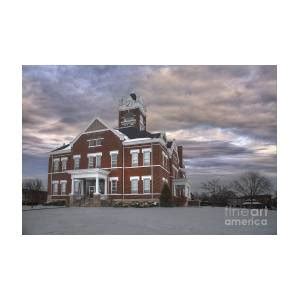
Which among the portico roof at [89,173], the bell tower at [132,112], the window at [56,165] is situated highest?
the bell tower at [132,112]

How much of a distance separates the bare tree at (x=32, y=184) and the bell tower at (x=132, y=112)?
280 cm

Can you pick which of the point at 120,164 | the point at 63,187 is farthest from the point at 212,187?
the point at 63,187

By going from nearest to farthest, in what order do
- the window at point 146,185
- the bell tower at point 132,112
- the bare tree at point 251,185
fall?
the bare tree at point 251,185 → the bell tower at point 132,112 → the window at point 146,185

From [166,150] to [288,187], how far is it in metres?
3.22

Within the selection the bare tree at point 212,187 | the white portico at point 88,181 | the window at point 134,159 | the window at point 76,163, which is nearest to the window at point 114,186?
the white portico at point 88,181

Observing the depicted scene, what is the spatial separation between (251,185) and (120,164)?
163 inches

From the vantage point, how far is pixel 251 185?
850cm

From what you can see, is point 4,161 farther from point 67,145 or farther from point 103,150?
point 103,150

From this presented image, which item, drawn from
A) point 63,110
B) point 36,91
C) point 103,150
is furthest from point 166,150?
point 36,91

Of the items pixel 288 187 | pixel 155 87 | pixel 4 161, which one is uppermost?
pixel 155 87

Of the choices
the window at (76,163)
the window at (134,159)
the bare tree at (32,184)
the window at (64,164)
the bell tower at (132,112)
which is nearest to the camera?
the bare tree at (32,184)

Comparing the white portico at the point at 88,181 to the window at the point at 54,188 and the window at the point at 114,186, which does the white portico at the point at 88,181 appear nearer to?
the window at the point at 114,186

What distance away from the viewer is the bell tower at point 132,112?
8.73 m

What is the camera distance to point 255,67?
26.2 ft
